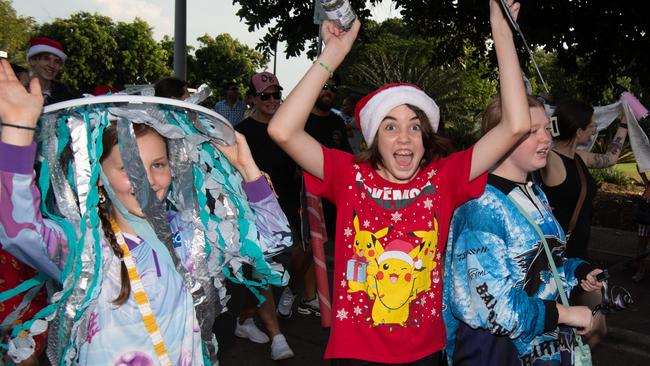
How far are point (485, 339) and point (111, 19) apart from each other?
228 feet

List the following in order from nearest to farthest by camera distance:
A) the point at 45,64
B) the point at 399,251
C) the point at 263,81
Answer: the point at 399,251, the point at 263,81, the point at 45,64

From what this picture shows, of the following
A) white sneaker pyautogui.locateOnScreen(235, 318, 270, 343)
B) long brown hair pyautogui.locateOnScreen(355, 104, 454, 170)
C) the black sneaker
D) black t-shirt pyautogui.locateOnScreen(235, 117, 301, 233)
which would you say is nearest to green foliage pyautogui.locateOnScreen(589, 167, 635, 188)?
the black sneaker

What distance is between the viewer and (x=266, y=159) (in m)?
5.67

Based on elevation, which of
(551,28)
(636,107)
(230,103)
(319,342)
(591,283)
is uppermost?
(551,28)

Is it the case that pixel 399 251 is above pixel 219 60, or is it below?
below

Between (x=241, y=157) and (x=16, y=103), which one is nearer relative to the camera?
(x=16, y=103)

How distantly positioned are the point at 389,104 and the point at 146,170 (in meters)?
0.97

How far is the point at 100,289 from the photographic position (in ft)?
7.40

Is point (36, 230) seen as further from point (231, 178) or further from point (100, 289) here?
point (231, 178)

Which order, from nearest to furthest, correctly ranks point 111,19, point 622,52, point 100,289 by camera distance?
1. point 100,289
2. point 622,52
3. point 111,19

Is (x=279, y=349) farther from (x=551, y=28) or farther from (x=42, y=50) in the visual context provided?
(x=551, y=28)

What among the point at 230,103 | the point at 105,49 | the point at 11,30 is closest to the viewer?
the point at 230,103

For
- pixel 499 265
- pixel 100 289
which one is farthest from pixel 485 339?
pixel 100 289

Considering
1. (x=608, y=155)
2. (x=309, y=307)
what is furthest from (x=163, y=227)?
(x=608, y=155)
